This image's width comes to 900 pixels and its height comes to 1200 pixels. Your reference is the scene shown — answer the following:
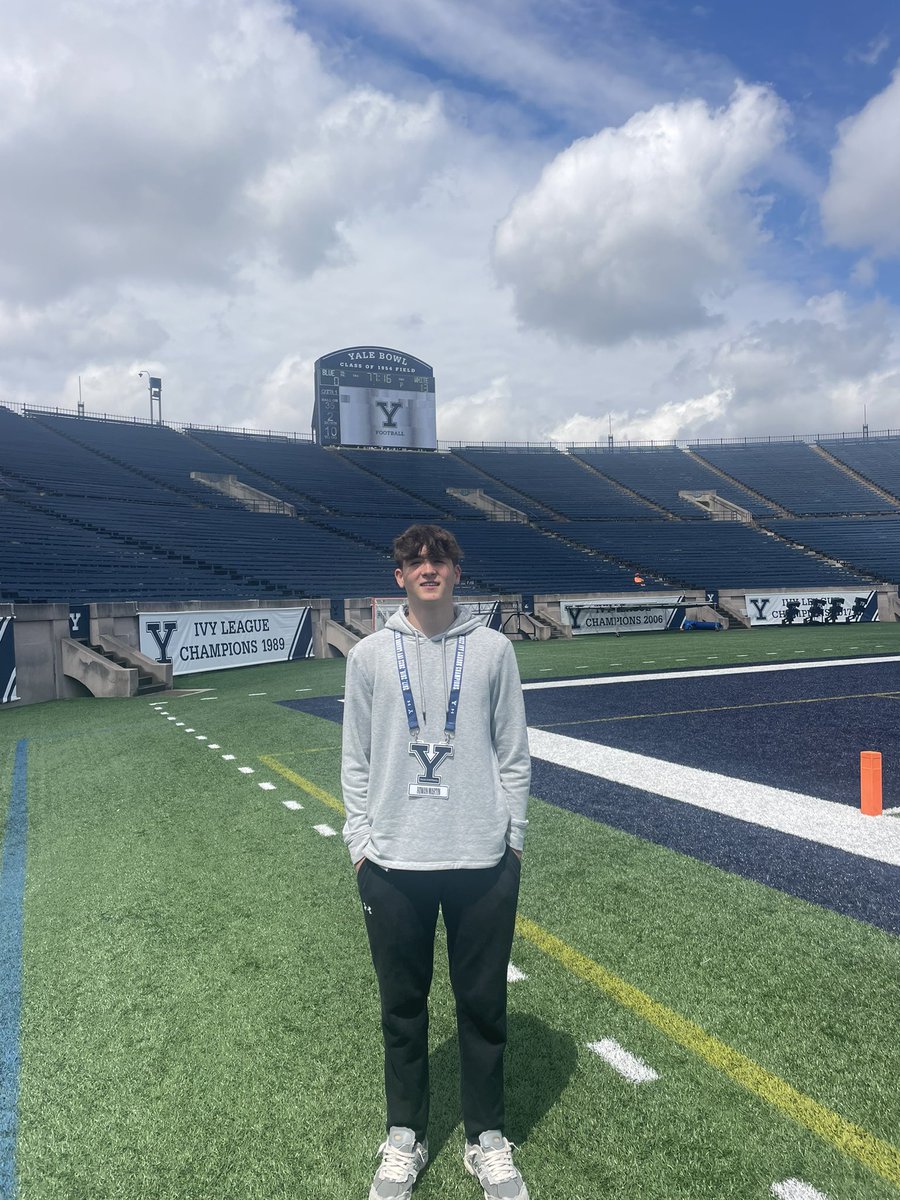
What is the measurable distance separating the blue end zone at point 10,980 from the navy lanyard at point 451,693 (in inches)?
79.8

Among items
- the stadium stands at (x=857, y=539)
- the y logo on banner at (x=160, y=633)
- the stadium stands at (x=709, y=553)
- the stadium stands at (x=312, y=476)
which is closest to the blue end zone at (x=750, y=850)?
the y logo on banner at (x=160, y=633)

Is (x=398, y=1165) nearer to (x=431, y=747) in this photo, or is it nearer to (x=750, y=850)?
(x=431, y=747)

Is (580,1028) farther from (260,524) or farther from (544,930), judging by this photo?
(260,524)

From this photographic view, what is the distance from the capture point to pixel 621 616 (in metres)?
31.4

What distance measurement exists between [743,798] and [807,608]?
31.1 metres

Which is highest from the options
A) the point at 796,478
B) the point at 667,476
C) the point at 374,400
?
the point at 374,400

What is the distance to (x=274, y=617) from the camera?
22.0m

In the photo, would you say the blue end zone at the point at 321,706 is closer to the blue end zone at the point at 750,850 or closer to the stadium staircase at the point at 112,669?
the stadium staircase at the point at 112,669

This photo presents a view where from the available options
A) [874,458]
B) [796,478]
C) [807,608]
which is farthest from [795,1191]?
[874,458]

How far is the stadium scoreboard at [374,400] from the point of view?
46.0 meters

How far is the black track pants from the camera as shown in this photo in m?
2.41

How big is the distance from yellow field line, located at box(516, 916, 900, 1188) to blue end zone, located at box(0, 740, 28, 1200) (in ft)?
7.86

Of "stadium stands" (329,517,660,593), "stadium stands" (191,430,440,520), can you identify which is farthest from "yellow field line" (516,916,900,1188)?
"stadium stands" (191,430,440,520)

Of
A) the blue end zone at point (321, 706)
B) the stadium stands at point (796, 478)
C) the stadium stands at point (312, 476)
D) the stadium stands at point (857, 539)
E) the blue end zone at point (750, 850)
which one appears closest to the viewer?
the blue end zone at point (750, 850)
